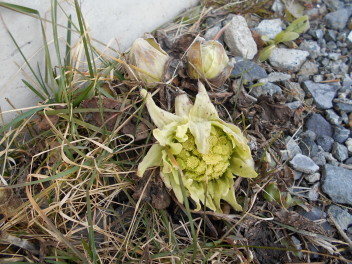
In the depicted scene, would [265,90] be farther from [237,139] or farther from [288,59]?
[237,139]

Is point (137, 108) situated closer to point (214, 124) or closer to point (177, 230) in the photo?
point (214, 124)

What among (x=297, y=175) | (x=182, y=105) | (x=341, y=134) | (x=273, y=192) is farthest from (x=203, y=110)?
(x=341, y=134)

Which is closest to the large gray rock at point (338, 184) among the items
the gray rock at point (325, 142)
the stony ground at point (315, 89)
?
the stony ground at point (315, 89)

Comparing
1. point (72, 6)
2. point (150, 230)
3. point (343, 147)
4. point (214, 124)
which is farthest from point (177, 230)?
point (72, 6)

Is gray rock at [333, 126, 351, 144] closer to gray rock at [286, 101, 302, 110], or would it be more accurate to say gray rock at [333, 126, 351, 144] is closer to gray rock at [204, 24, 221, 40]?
gray rock at [286, 101, 302, 110]

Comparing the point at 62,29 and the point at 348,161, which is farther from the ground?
the point at 62,29

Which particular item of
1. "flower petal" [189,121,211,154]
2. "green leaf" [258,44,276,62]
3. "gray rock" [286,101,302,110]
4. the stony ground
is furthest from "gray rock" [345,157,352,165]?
"flower petal" [189,121,211,154]

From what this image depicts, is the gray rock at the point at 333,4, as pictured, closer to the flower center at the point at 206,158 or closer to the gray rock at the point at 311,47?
the gray rock at the point at 311,47
